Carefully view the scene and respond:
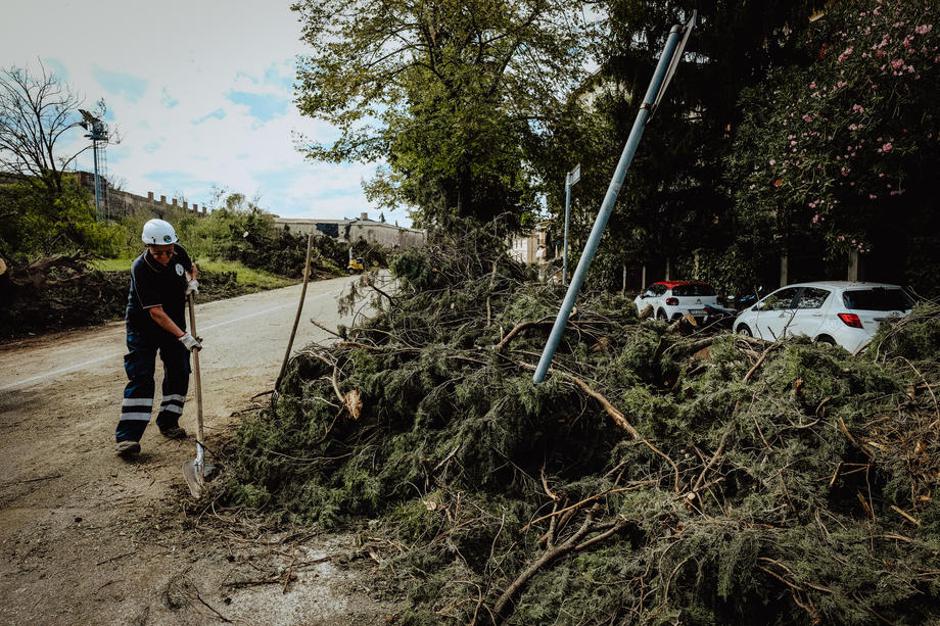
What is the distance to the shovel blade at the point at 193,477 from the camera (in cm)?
349

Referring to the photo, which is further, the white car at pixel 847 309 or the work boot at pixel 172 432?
the white car at pixel 847 309

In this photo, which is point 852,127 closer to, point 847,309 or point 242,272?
point 847,309

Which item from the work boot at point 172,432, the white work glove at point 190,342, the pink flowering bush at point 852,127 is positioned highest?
the pink flowering bush at point 852,127

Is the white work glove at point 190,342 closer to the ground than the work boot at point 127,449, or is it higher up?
higher up

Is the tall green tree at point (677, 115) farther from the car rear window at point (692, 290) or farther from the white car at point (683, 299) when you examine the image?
the white car at point (683, 299)

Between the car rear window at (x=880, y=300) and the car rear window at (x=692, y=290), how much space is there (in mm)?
5823

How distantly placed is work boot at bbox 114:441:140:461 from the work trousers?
58 mm

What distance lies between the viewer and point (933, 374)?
3.08 m

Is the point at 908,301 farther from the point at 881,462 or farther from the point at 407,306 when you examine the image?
the point at 407,306

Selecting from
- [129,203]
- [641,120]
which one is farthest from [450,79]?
[129,203]

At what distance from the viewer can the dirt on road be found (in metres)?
2.43

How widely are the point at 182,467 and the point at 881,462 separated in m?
4.70

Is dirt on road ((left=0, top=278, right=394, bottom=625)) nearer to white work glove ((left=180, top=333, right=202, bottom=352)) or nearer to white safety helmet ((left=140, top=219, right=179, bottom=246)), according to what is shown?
white work glove ((left=180, top=333, right=202, bottom=352))

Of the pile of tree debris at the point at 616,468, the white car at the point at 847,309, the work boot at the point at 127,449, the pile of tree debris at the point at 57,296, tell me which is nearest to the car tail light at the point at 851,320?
the white car at the point at 847,309
